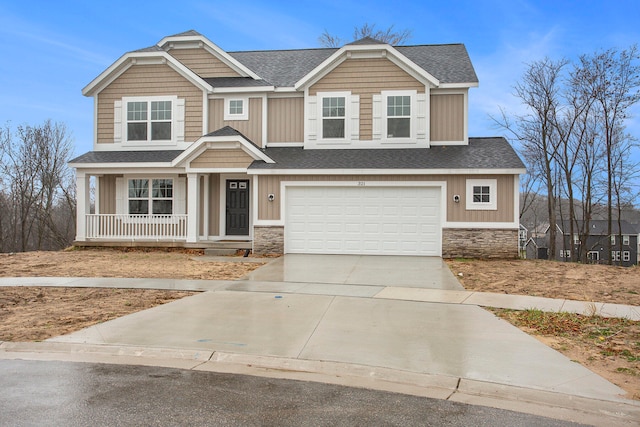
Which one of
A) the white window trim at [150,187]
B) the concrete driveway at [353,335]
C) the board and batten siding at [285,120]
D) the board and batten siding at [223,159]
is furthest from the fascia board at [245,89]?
the concrete driveway at [353,335]

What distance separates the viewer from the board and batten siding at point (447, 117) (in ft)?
60.5

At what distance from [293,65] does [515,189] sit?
34.6 ft

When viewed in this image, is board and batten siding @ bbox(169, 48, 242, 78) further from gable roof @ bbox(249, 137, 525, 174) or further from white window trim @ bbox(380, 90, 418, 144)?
white window trim @ bbox(380, 90, 418, 144)

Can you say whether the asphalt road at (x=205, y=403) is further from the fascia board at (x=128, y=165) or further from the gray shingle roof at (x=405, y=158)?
the fascia board at (x=128, y=165)

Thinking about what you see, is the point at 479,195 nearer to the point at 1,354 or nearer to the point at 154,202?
the point at 154,202

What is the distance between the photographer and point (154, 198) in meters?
19.3

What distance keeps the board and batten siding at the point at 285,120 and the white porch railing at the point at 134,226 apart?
15.3 ft

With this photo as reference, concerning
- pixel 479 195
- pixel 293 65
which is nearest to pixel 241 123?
pixel 293 65

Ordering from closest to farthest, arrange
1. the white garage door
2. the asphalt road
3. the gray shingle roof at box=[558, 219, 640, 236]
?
the asphalt road, the white garage door, the gray shingle roof at box=[558, 219, 640, 236]

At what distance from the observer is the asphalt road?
425 centimetres

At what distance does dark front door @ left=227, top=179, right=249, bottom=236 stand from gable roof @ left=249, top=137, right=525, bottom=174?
5.95ft

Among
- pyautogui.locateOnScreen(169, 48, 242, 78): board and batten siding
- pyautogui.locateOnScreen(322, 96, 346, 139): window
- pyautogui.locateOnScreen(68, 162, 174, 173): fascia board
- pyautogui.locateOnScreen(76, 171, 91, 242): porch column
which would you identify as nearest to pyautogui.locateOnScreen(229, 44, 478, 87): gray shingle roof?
pyautogui.locateOnScreen(169, 48, 242, 78): board and batten siding

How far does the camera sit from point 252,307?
29.2 ft

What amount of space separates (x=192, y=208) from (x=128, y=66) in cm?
641
